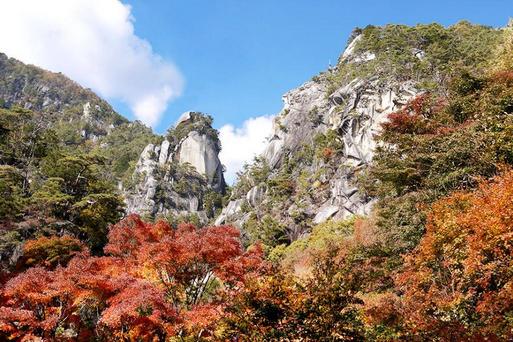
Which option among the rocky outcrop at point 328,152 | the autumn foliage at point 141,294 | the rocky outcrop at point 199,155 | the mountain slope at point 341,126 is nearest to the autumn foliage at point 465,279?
the autumn foliage at point 141,294

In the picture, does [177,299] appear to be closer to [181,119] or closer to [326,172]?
[326,172]

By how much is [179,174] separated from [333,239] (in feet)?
144

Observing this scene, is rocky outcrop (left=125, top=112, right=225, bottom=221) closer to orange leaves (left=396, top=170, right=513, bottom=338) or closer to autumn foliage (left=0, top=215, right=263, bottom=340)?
autumn foliage (left=0, top=215, right=263, bottom=340)

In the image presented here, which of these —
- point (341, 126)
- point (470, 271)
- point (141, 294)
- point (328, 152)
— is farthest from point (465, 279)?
point (341, 126)

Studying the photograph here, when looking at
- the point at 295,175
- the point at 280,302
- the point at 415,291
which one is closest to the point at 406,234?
the point at 415,291

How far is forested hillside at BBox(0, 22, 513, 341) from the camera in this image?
25.0 feet

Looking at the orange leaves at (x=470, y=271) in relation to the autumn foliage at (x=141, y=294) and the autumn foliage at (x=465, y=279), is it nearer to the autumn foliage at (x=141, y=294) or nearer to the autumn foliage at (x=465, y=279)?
the autumn foliage at (x=465, y=279)

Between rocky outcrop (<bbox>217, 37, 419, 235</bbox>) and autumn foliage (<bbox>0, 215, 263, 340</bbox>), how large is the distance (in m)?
20.3

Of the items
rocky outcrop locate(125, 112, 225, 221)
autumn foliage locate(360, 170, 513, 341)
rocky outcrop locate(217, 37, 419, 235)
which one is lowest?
autumn foliage locate(360, 170, 513, 341)

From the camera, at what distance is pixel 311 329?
19.7ft

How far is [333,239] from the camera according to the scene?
82.6 ft

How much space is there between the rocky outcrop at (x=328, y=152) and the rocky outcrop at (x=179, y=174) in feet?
47.1

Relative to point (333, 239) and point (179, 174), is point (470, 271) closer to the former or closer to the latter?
point (333, 239)

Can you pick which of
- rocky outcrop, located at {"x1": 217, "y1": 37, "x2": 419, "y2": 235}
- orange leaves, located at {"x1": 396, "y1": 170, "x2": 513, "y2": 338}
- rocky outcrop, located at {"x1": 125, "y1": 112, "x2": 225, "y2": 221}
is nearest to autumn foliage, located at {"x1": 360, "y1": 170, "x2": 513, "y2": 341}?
orange leaves, located at {"x1": 396, "y1": 170, "x2": 513, "y2": 338}
